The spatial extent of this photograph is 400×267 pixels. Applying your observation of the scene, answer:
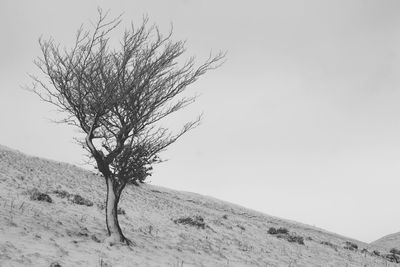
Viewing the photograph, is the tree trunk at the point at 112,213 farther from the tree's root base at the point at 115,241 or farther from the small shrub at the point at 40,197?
the small shrub at the point at 40,197

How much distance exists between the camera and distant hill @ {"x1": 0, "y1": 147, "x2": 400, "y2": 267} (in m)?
9.08

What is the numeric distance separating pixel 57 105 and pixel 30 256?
544 centimetres

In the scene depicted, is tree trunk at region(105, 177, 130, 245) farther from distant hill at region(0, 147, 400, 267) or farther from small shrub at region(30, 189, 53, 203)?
small shrub at region(30, 189, 53, 203)

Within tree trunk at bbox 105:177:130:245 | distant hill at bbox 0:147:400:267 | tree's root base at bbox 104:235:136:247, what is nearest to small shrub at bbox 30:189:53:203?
distant hill at bbox 0:147:400:267

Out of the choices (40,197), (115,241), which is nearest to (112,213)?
(115,241)

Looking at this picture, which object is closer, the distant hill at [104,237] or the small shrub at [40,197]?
the distant hill at [104,237]

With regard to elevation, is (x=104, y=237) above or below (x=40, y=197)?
below

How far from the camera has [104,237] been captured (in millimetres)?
Result: 11391

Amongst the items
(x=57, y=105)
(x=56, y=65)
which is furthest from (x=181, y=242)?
(x=56, y=65)

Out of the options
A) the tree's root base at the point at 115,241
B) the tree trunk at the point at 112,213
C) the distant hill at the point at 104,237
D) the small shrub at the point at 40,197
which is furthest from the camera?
the small shrub at the point at 40,197

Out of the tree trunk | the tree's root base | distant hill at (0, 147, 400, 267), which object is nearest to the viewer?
distant hill at (0, 147, 400, 267)

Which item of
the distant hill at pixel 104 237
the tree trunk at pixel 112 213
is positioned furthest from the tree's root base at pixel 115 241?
the distant hill at pixel 104 237

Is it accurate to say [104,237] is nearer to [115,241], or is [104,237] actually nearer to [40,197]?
[115,241]

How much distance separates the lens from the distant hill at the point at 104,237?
9.08 meters
